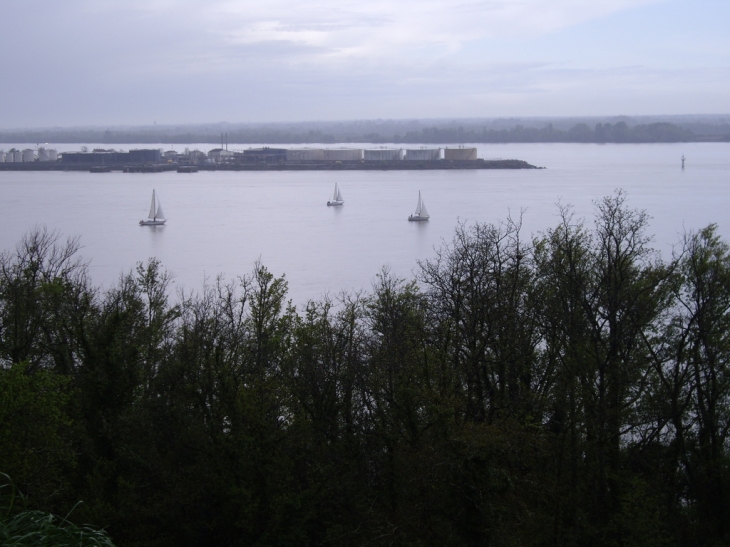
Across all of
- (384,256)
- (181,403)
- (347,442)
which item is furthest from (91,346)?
(384,256)

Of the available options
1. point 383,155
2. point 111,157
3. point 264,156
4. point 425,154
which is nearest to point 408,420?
point 111,157

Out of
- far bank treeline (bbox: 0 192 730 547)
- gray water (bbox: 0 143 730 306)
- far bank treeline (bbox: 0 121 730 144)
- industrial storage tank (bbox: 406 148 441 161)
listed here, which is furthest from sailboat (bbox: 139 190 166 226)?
far bank treeline (bbox: 0 121 730 144)

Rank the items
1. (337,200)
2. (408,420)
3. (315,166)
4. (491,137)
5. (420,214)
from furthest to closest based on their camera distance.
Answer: (491,137)
(315,166)
(337,200)
(420,214)
(408,420)

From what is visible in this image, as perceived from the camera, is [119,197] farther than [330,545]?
Yes

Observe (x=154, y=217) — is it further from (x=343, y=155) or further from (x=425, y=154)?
(x=425, y=154)

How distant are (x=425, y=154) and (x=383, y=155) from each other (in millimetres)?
2702

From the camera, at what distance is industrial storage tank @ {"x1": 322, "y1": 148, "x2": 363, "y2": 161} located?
50.0 m

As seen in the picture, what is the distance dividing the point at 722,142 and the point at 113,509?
6529 centimetres

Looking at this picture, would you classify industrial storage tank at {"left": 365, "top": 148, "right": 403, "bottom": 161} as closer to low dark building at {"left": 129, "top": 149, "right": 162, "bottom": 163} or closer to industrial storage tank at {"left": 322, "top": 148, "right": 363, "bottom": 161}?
industrial storage tank at {"left": 322, "top": 148, "right": 363, "bottom": 161}

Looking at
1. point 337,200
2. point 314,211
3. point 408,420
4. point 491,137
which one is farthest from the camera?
point 491,137

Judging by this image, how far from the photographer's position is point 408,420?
14.1 feet

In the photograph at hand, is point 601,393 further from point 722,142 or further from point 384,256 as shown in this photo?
point 722,142

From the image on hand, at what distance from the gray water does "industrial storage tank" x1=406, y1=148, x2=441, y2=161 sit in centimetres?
619

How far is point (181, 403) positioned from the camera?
16.8 feet
